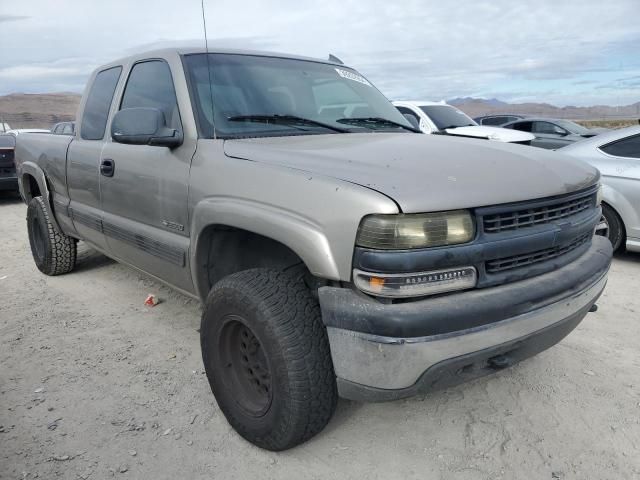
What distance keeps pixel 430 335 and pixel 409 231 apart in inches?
15.1

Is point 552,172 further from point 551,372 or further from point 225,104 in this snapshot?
point 225,104

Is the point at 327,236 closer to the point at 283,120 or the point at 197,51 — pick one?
the point at 283,120

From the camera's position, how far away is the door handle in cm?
339

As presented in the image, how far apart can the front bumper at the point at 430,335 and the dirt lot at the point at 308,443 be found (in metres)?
0.54

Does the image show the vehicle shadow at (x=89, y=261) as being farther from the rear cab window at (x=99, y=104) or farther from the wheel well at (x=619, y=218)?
the wheel well at (x=619, y=218)

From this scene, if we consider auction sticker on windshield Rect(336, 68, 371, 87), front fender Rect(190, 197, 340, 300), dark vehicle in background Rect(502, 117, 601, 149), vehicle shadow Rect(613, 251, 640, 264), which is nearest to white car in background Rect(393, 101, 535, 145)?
vehicle shadow Rect(613, 251, 640, 264)

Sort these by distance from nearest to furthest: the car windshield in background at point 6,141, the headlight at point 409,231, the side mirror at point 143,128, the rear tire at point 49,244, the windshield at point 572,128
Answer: the headlight at point 409,231
the side mirror at point 143,128
the rear tire at point 49,244
the car windshield in background at point 6,141
the windshield at point 572,128

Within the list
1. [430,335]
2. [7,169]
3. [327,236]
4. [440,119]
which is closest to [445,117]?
[440,119]

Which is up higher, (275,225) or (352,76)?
(352,76)

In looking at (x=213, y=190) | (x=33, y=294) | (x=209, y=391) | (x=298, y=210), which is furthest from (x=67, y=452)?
(x=33, y=294)

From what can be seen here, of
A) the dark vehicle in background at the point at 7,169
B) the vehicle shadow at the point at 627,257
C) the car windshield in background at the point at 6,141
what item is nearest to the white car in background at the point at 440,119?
the vehicle shadow at the point at 627,257

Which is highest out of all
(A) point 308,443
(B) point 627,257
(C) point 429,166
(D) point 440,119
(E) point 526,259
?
(C) point 429,166

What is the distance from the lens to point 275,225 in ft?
6.98

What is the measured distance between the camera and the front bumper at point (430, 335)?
6.08ft
